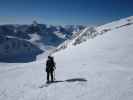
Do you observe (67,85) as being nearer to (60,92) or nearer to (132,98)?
(60,92)

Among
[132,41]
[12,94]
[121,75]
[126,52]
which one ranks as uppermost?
[132,41]

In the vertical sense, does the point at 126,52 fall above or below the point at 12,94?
above

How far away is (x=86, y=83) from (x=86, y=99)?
330 cm

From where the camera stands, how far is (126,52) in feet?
88.8

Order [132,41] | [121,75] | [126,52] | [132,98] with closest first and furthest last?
[132,98] < [121,75] < [126,52] < [132,41]

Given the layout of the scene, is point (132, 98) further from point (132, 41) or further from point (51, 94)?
point (132, 41)

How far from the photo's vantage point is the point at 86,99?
1189 cm

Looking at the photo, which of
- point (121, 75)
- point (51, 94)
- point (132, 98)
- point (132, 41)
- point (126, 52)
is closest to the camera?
point (132, 98)

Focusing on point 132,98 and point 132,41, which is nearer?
point 132,98

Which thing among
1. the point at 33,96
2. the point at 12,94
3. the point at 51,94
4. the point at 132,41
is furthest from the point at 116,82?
the point at 132,41

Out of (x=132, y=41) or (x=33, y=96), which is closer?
(x=33, y=96)

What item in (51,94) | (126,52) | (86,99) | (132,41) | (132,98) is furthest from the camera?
(132,41)

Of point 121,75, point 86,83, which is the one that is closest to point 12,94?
point 86,83

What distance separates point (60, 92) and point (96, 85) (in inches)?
115
